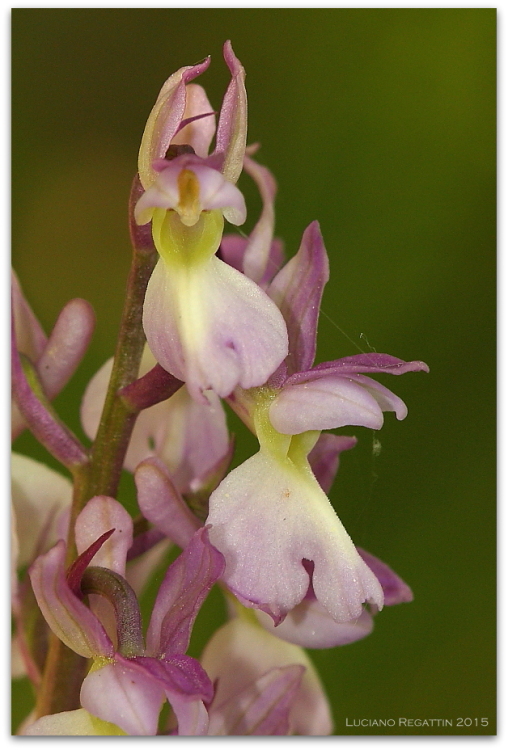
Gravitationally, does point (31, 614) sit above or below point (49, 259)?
below

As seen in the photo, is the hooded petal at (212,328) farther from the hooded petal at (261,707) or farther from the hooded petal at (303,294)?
the hooded petal at (261,707)

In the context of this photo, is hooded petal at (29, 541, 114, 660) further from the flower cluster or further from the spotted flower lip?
the spotted flower lip

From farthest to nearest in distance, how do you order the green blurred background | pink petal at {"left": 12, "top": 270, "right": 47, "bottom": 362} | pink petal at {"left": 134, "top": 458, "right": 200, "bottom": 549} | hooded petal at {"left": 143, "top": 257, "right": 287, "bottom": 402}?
the green blurred background, pink petal at {"left": 12, "top": 270, "right": 47, "bottom": 362}, pink petal at {"left": 134, "top": 458, "right": 200, "bottom": 549}, hooded petal at {"left": 143, "top": 257, "right": 287, "bottom": 402}

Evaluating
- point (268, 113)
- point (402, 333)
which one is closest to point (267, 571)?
point (402, 333)

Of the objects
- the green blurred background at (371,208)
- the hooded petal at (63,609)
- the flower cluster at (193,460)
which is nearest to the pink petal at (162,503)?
the flower cluster at (193,460)

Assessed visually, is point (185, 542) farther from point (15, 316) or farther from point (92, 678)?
point (15, 316)

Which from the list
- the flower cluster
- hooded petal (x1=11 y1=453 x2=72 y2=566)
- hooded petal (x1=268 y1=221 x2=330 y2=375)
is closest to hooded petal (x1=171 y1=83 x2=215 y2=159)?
the flower cluster

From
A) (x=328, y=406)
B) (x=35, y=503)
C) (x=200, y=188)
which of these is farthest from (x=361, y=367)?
(x=35, y=503)
